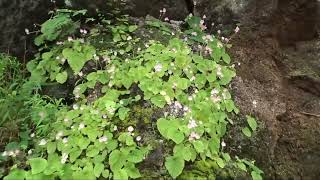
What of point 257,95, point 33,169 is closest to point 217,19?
point 257,95

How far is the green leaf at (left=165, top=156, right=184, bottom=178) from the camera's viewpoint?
365 cm

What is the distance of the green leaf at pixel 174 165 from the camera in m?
3.65

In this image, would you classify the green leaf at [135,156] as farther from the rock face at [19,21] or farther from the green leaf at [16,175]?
Answer: the rock face at [19,21]

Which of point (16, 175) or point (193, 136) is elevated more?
point (193, 136)

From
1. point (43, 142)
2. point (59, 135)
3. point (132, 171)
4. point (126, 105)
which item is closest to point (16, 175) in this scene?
point (43, 142)

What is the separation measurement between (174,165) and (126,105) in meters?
0.84

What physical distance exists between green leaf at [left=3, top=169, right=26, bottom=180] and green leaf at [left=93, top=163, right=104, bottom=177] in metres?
0.58

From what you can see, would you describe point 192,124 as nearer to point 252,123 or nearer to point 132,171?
point 132,171

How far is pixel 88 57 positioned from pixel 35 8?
0.99m

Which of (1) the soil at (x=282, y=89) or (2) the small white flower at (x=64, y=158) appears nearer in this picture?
(2) the small white flower at (x=64, y=158)

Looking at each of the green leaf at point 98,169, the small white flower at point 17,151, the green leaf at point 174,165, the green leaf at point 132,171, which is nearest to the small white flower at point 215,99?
the green leaf at point 174,165

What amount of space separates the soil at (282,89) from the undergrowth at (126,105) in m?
0.21

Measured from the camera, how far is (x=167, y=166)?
3.71 meters

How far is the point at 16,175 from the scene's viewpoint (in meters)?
3.41
